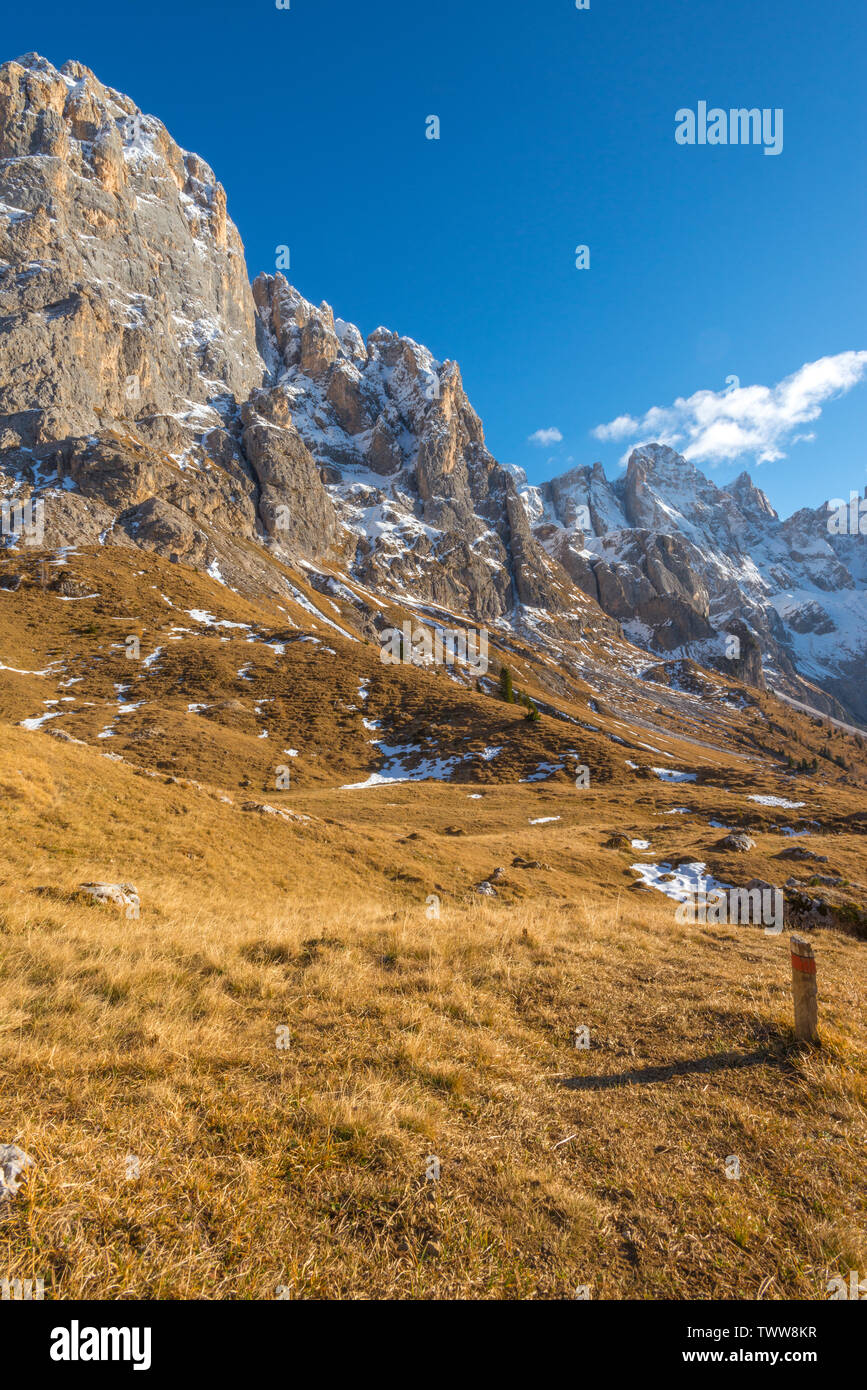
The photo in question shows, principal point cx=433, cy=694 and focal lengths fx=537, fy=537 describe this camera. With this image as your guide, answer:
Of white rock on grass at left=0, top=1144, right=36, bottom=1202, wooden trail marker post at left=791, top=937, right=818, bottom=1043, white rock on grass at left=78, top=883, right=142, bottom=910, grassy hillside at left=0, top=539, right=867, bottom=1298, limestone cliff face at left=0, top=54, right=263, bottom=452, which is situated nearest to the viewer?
white rock on grass at left=0, top=1144, right=36, bottom=1202

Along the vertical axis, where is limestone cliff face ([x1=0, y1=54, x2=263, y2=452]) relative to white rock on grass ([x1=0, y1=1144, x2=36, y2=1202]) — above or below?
above

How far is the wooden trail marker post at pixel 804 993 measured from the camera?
21.7 ft

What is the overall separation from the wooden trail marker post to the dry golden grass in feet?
0.73

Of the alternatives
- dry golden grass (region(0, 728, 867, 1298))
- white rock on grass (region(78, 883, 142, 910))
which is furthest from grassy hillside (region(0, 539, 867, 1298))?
white rock on grass (region(78, 883, 142, 910))

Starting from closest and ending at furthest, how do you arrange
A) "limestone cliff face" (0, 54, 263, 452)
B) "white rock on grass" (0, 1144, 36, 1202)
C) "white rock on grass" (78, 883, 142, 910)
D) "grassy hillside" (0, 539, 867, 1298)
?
"white rock on grass" (0, 1144, 36, 1202) < "grassy hillside" (0, 539, 867, 1298) < "white rock on grass" (78, 883, 142, 910) < "limestone cliff face" (0, 54, 263, 452)

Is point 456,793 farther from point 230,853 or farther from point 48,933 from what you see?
point 48,933

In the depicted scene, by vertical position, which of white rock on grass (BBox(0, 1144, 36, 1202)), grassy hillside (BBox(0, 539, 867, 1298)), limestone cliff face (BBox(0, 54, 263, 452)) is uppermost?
limestone cliff face (BBox(0, 54, 263, 452))

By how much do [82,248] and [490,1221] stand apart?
273252 mm

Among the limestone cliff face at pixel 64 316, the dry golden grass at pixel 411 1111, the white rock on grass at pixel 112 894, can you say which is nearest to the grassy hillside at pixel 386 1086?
the dry golden grass at pixel 411 1111

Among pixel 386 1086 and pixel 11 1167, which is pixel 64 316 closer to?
pixel 11 1167

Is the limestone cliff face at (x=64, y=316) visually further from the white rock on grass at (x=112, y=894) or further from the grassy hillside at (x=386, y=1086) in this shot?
the grassy hillside at (x=386, y=1086)

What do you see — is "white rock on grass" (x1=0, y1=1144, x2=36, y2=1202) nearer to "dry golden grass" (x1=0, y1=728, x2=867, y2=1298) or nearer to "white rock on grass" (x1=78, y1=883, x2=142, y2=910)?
"dry golden grass" (x1=0, y1=728, x2=867, y2=1298)

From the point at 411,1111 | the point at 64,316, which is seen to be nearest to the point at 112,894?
the point at 411,1111

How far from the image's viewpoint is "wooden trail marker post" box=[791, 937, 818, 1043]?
6.62 meters
